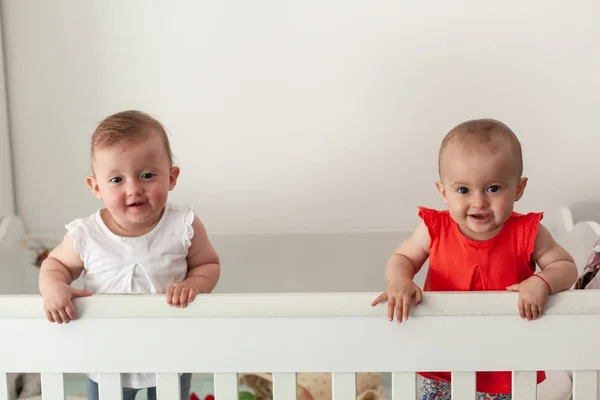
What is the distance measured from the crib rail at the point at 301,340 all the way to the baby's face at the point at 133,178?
0.65ft

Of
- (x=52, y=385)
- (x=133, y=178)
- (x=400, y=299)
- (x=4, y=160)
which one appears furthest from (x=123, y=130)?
(x=4, y=160)

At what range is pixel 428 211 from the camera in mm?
1240

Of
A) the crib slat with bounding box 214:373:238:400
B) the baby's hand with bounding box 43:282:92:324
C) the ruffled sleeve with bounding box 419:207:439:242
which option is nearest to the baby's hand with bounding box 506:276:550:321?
the ruffled sleeve with bounding box 419:207:439:242

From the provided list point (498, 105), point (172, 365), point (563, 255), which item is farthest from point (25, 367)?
point (498, 105)

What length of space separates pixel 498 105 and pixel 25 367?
114 centimetres

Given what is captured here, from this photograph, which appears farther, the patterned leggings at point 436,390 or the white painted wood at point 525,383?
the patterned leggings at point 436,390

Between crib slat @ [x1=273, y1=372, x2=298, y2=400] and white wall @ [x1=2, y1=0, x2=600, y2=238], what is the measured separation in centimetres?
75

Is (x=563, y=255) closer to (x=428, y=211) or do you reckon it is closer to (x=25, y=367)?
(x=428, y=211)

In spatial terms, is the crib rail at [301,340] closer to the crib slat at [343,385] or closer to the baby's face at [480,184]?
→ the crib slat at [343,385]

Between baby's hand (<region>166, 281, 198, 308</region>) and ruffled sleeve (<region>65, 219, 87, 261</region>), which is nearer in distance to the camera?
baby's hand (<region>166, 281, 198, 308</region>)

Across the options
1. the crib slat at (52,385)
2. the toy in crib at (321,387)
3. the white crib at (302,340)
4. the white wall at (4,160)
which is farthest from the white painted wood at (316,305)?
the white wall at (4,160)

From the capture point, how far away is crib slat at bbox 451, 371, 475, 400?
1049 mm

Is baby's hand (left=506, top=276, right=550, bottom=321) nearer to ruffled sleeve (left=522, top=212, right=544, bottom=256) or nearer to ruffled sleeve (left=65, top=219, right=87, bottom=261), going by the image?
ruffled sleeve (left=522, top=212, right=544, bottom=256)

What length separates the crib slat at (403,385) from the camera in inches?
41.4
